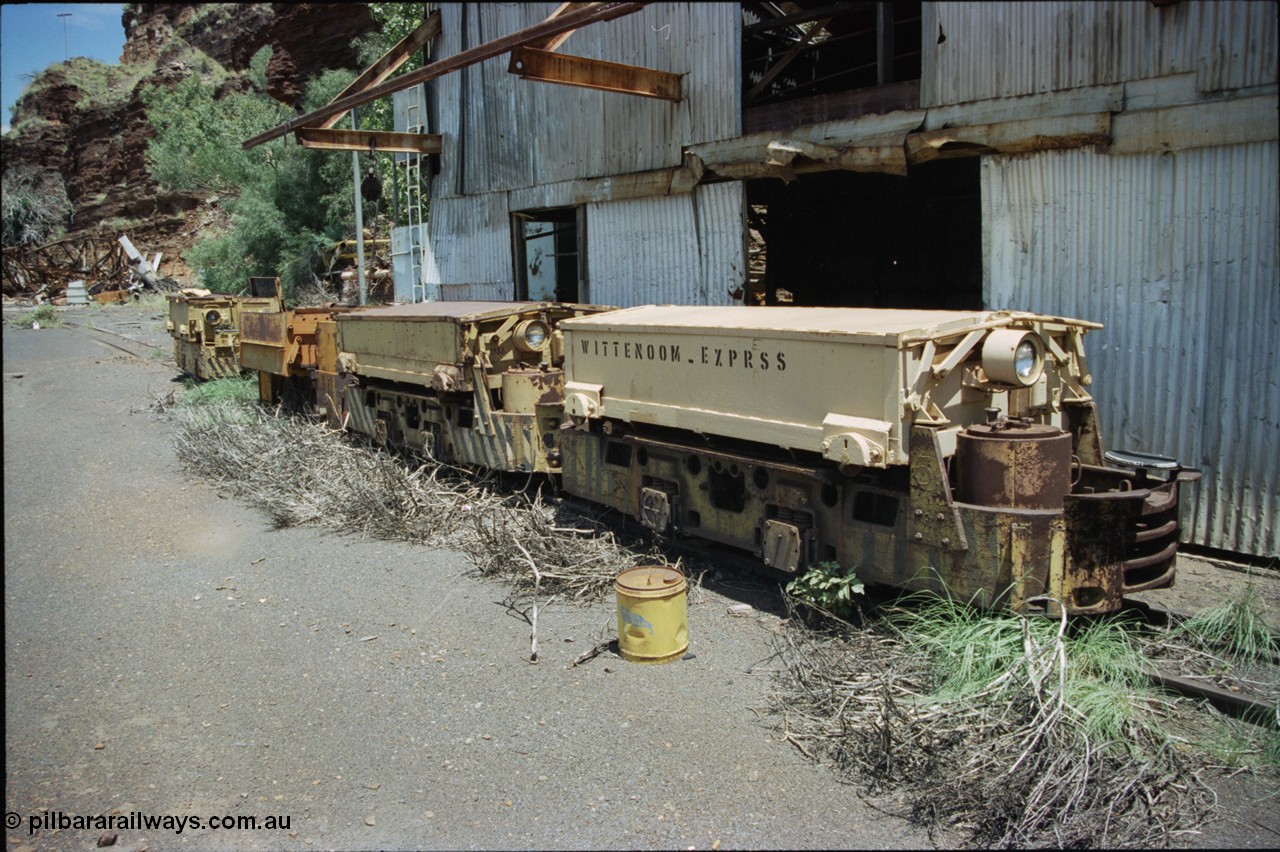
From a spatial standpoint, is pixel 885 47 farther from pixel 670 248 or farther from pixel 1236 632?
pixel 1236 632

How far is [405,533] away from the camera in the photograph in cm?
797

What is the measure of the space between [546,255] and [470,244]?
1341 millimetres

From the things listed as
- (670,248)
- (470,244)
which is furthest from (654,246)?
(470,244)

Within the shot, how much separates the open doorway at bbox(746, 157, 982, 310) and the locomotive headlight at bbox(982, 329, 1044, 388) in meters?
7.56

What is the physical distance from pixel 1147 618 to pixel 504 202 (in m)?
10.8

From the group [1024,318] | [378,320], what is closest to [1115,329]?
[1024,318]

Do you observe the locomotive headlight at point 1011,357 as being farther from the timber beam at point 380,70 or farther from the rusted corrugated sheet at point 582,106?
the timber beam at point 380,70

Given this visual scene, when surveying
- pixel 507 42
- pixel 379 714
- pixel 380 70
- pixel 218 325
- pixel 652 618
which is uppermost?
pixel 380 70

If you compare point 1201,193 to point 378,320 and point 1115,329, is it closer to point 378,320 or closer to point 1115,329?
point 1115,329

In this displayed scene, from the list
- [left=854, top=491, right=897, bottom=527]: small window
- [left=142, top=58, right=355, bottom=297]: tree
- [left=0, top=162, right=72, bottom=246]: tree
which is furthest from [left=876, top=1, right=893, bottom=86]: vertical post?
[left=0, top=162, right=72, bottom=246]: tree

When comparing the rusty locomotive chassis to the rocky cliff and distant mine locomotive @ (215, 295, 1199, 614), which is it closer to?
the rocky cliff

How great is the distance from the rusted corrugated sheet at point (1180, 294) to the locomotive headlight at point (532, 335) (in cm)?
414

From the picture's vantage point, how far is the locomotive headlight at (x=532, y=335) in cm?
855

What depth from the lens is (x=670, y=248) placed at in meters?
10.7
